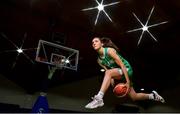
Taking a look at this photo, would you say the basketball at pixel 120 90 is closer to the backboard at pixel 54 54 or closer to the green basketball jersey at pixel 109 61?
the green basketball jersey at pixel 109 61

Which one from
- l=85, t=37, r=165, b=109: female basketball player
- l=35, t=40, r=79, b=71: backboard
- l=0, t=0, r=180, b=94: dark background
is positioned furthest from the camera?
l=0, t=0, r=180, b=94: dark background

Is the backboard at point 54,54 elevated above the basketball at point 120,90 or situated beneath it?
elevated above

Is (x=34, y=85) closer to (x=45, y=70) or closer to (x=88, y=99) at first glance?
(x=45, y=70)

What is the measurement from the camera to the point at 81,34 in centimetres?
900

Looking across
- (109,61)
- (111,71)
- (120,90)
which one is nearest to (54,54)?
(109,61)

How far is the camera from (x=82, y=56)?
10.0 metres

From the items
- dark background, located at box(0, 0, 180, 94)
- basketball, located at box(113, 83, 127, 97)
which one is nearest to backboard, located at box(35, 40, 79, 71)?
dark background, located at box(0, 0, 180, 94)

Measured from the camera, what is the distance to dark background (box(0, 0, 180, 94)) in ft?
26.0

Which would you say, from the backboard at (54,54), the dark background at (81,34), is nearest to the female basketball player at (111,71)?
the backboard at (54,54)

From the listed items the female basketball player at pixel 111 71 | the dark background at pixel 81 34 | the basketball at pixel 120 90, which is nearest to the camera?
the basketball at pixel 120 90

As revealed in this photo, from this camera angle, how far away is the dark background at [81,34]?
26.0ft

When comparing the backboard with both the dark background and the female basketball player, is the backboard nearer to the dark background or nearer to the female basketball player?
the dark background

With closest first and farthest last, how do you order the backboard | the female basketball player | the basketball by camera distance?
the basketball
the female basketball player
the backboard

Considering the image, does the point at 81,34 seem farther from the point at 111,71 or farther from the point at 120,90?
the point at 120,90
